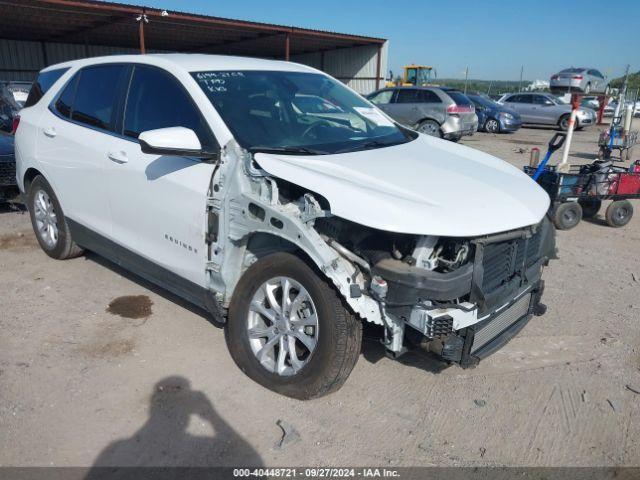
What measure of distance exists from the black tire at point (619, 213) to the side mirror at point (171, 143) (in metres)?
5.88

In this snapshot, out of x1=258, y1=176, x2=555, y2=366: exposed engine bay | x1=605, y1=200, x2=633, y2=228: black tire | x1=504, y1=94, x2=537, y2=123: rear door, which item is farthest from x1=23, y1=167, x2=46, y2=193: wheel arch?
x1=504, y1=94, x2=537, y2=123: rear door

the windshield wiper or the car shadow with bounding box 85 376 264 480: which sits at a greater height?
the windshield wiper

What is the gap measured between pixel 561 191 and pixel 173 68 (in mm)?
4953

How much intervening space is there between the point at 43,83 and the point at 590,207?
692 centimetres

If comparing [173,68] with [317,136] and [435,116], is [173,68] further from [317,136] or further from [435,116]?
[435,116]

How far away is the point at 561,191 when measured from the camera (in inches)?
254

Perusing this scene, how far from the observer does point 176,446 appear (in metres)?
2.71

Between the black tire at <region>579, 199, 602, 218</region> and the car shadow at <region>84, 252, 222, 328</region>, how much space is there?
5.76 m

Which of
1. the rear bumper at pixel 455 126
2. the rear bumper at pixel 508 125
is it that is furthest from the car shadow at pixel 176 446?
the rear bumper at pixel 508 125

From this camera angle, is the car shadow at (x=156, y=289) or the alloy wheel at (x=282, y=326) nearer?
the alloy wheel at (x=282, y=326)

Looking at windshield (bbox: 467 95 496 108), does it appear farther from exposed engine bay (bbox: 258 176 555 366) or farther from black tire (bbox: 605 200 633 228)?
exposed engine bay (bbox: 258 176 555 366)

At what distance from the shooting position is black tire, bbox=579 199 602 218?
7.27 meters

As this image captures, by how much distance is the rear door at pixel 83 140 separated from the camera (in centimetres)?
397

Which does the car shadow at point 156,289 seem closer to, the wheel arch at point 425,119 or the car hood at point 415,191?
the car hood at point 415,191
